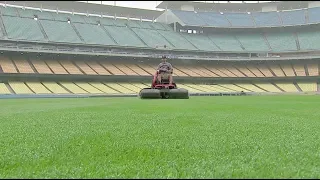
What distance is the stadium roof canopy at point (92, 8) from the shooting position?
6529 centimetres

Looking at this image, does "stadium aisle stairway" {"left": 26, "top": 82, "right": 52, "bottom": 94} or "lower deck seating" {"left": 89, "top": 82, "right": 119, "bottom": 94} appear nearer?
"stadium aisle stairway" {"left": 26, "top": 82, "right": 52, "bottom": 94}

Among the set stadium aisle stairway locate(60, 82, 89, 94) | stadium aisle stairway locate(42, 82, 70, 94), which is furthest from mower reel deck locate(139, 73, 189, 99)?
stadium aisle stairway locate(42, 82, 70, 94)

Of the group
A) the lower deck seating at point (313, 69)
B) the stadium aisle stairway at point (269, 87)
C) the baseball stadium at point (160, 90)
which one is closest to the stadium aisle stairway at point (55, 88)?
the baseball stadium at point (160, 90)

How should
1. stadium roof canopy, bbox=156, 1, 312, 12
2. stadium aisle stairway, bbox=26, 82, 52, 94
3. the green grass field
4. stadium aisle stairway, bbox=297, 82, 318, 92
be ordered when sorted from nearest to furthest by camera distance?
the green grass field, stadium aisle stairway, bbox=26, 82, 52, 94, stadium aisle stairway, bbox=297, 82, 318, 92, stadium roof canopy, bbox=156, 1, 312, 12

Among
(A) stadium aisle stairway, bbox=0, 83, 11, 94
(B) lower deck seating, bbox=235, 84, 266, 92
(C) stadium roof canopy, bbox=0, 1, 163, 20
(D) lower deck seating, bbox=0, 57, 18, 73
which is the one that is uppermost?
(C) stadium roof canopy, bbox=0, 1, 163, 20

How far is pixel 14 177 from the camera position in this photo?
10.4 ft

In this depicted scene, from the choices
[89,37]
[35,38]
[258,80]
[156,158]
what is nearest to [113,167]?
[156,158]

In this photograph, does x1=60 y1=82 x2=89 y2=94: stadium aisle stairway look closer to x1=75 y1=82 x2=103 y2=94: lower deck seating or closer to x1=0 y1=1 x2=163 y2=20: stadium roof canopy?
x1=75 y1=82 x2=103 y2=94: lower deck seating

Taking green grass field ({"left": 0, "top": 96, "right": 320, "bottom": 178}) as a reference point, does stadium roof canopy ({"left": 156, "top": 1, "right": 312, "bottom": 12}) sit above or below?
above

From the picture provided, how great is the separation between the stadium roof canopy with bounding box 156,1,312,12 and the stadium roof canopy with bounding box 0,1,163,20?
6033 mm

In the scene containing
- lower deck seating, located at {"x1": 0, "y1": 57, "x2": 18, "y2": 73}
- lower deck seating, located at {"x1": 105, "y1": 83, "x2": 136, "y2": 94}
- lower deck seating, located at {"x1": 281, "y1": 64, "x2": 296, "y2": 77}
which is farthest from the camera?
lower deck seating, located at {"x1": 281, "y1": 64, "x2": 296, "y2": 77}

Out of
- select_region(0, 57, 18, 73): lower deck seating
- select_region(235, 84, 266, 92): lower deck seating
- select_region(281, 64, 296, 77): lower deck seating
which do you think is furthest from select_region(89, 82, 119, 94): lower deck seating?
select_region(281, 64, 296, 77): lower deck seating

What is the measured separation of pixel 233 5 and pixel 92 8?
106 feet

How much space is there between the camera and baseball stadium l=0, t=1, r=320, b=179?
12.6ft
